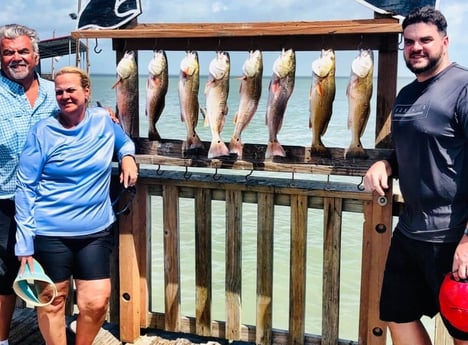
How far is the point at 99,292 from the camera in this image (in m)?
3.11

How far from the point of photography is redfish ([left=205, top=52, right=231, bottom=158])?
323 centimetres

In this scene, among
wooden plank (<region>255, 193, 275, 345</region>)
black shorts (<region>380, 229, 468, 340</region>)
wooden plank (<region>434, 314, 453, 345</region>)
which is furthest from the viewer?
wooden plank (<region>255, 193, 275, 345</region>)

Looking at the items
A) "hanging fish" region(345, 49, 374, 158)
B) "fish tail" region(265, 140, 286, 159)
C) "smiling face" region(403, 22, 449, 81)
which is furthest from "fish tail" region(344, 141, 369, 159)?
"smiling face" region(403, 22, 449, 81)

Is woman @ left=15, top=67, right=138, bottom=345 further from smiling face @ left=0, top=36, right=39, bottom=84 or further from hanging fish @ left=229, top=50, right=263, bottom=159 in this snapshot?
hanging fish @ left=229, top=50, right=263, bottom=159

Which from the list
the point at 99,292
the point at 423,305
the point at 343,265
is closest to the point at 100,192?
the point at 99,292

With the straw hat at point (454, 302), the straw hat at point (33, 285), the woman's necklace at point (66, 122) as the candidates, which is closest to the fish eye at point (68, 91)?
the woman's necklace at point (66, 122)

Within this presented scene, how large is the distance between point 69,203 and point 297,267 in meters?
1.36

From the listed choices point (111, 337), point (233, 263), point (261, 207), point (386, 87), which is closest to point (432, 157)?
point (386, 87)

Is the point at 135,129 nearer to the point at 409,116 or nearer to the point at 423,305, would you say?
the point at 409,116

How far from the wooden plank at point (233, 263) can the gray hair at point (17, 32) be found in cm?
137

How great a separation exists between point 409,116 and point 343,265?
5108 mm

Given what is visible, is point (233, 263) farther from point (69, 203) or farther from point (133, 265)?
point (69, 203)

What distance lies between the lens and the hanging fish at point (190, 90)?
10.9 feet

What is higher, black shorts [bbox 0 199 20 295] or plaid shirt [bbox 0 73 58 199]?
plaid shirt [bbox 0 73 58 199]
